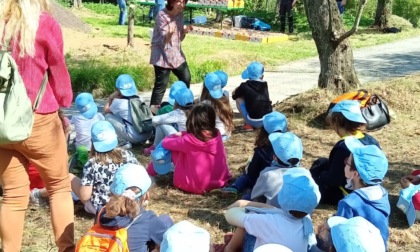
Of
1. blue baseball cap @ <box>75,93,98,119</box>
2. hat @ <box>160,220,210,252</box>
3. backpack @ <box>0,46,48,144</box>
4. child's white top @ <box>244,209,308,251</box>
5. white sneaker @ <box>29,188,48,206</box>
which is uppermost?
backpack @ <box>0,46,48,144</box>

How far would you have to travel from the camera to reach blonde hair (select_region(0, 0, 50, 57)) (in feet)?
10.6

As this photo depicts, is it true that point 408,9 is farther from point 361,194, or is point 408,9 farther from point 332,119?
point 361,194

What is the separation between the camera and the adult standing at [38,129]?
10.7 ft

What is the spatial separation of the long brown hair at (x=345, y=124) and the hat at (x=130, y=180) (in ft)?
6.42

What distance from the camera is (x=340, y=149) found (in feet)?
14.8

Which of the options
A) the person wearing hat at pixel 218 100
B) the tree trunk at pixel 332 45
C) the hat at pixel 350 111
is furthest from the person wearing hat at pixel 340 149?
the tree trunk at pixel 332 45

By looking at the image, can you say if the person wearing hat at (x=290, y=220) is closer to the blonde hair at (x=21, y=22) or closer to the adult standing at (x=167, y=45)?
the blonde hair at (x=21, y=22)

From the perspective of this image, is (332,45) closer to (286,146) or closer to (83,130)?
(83,130)

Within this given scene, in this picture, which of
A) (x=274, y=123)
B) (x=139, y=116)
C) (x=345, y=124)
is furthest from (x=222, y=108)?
(x=345, y=124)

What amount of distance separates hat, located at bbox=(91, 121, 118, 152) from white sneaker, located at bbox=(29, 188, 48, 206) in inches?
35.1

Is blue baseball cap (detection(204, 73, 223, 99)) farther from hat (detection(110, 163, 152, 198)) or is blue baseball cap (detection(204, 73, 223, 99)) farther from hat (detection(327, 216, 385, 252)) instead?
hat (detection(327, 216, 385, 252))

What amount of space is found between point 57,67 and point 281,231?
155 cm

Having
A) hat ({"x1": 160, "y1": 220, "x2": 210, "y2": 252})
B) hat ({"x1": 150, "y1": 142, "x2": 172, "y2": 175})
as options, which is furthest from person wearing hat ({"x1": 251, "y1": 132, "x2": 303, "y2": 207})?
hat ({"x1": 160, "y1": 220, "x2": 210, "y2": 252})

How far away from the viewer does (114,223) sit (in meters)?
3.16
